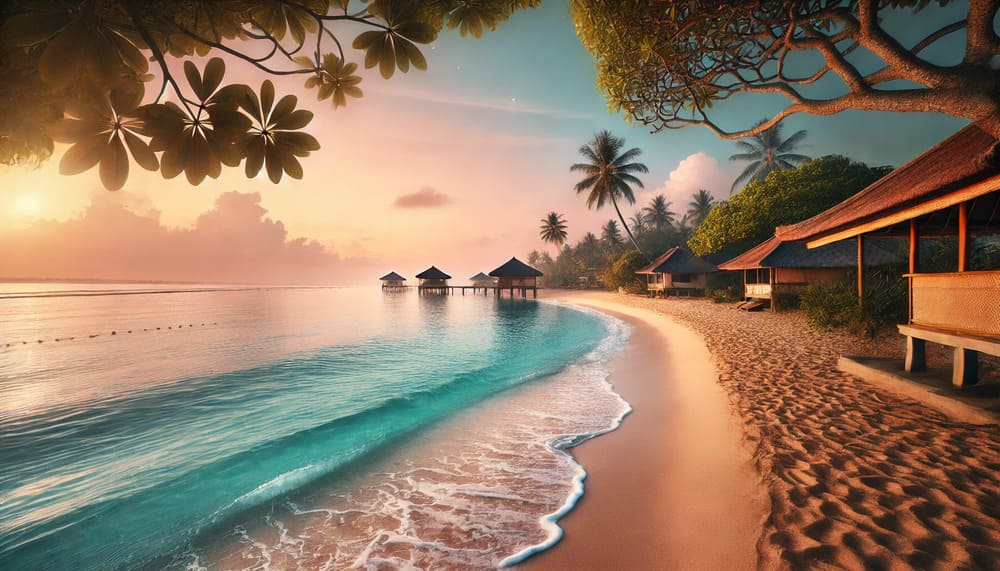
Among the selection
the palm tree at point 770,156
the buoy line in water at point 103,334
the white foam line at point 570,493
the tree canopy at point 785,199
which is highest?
the palm tree at point 770,156

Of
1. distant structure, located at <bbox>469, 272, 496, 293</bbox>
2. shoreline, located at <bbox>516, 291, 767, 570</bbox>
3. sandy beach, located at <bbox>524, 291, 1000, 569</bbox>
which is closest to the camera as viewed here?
sandy beach, located at <bbox>524, 291, 1000, 569</bbox>

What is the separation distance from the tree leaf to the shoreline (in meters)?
3.26

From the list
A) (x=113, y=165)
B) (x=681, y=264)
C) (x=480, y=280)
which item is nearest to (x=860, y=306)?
(x=113, y=165)

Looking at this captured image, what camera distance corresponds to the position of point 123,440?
614 centimetres

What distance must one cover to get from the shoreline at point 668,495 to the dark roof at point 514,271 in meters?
31.1

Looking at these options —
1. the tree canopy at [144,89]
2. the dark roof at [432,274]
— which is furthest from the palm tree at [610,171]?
the tree canopy at [144,89]

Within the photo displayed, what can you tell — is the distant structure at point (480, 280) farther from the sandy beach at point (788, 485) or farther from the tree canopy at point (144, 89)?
the tree canopy at point (144, 89)

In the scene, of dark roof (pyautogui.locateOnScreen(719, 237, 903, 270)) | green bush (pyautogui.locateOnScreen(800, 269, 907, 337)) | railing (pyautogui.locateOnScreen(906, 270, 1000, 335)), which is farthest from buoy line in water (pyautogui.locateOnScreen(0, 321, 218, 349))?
dark roof (pyautogui.locateOnScreen(719, 237, 903, 270))

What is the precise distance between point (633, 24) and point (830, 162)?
2620 cm

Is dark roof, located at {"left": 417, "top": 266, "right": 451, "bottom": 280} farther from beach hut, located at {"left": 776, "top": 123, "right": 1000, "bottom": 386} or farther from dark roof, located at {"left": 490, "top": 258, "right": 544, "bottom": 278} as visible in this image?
beach hut, located at {"left": 776, "top": 123, "right": 1000, "bottom": 386}

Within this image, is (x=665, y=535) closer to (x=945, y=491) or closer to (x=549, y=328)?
(x=945, y=491)

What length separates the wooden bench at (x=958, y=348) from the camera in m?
4.01

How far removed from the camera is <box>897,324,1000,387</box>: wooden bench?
4008 mm

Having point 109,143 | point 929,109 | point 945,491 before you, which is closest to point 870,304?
point 945,491
